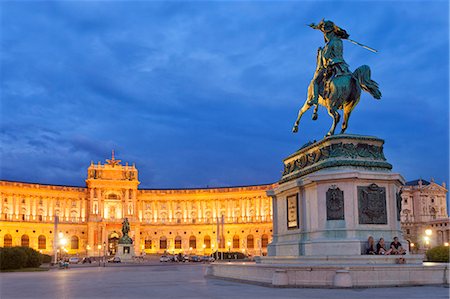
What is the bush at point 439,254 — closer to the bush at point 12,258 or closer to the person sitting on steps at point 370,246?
the person sitting on steps at point 370,246

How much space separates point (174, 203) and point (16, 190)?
1491 inches

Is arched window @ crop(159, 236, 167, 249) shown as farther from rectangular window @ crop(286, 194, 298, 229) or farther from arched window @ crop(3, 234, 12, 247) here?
rectangular window @ crop(286, 194, 298, 229)

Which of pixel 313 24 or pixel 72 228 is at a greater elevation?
pixel 313 24

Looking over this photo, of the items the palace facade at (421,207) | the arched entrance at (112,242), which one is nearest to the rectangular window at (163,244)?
the arched entrance at (112,242)

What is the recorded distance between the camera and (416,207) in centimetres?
13675

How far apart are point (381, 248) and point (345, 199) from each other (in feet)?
7.47

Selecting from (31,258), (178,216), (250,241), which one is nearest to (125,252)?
(31,258)

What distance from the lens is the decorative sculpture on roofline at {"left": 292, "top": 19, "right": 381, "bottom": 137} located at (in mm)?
23781

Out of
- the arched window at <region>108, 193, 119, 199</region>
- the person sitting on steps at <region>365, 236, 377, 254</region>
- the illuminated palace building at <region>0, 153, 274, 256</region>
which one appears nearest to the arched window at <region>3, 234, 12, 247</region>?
the illuminated palace building at <region>0, 153, 274, 256</region>

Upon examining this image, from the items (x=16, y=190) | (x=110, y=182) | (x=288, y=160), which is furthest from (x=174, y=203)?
(x=288, y=160)

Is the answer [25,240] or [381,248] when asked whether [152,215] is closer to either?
[25,240]

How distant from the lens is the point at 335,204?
21391 mm

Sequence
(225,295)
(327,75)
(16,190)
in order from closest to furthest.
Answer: (225,295) → (327,75) → (16,190)

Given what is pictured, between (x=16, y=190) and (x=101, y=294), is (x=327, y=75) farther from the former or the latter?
(x=16, y=190)
